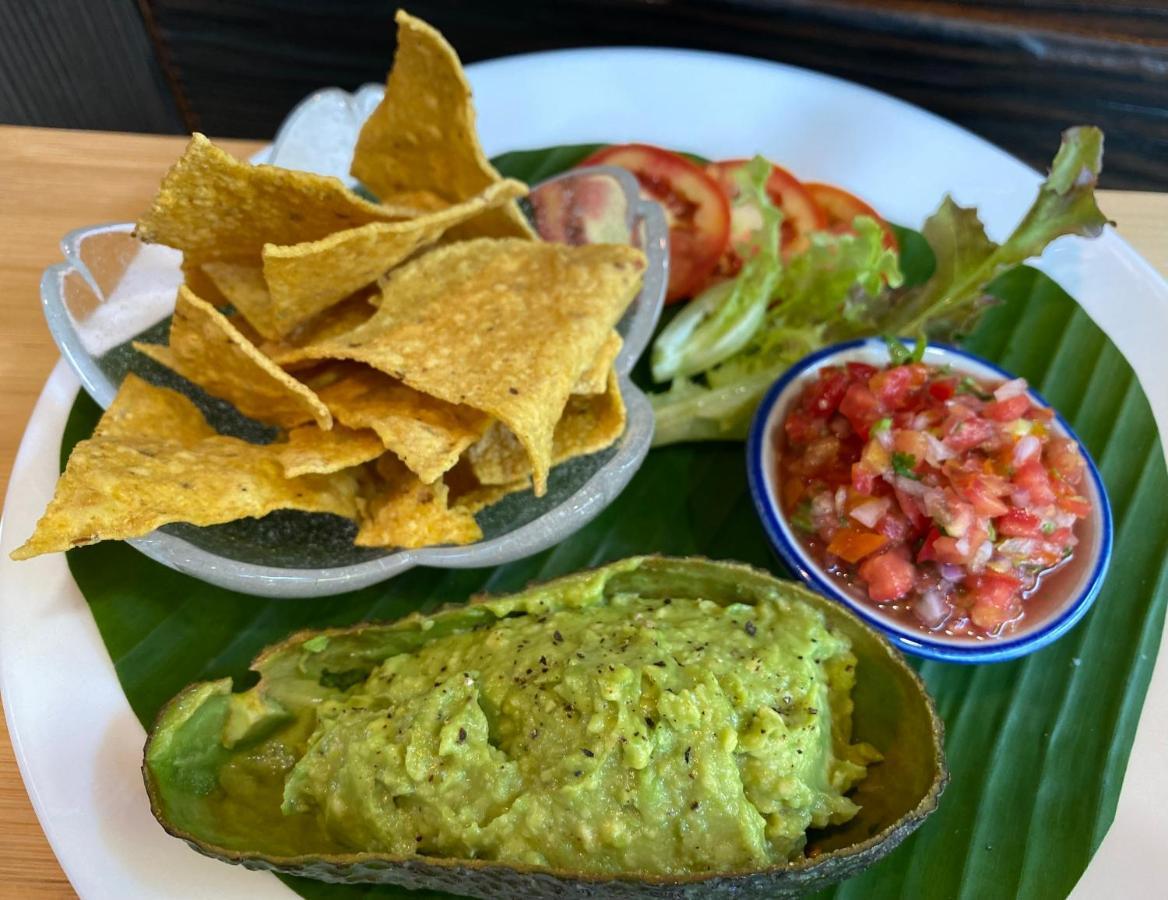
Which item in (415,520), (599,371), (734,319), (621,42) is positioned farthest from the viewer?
(621,42)

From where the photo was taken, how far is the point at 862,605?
166 cm

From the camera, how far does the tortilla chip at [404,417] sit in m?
1.55

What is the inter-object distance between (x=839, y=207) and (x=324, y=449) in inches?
58.6

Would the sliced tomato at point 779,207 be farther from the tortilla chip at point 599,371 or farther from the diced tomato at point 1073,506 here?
the diced tomato at point 1073,506

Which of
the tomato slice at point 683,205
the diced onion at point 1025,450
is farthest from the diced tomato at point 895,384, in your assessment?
the tomato slice at point 683,205

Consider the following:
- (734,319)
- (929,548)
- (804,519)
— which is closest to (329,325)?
(734,319)

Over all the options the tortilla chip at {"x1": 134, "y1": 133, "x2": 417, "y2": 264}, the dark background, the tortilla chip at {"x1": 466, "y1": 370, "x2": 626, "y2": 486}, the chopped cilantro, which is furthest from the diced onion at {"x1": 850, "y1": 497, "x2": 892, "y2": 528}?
the dark background

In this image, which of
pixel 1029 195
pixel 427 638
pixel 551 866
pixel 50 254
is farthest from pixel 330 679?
pixel 1029 195

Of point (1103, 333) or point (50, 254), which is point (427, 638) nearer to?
point (50, 254)

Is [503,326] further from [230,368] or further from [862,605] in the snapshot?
[862,605]

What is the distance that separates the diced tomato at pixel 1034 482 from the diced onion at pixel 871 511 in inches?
9.3

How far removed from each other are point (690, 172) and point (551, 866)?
1692 millimetres

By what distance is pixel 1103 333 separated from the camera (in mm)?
2170

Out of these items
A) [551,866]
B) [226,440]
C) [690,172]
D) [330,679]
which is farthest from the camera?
[690,172]
